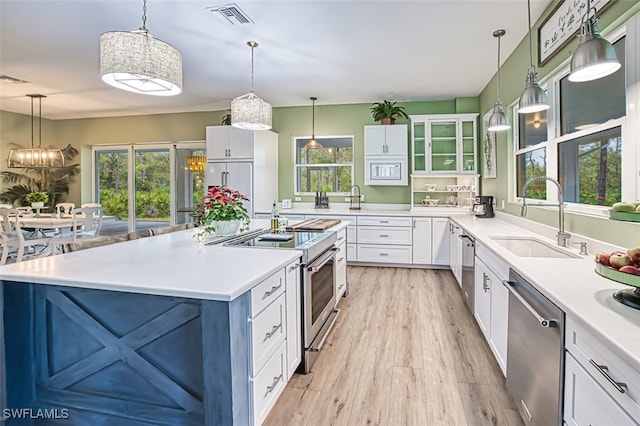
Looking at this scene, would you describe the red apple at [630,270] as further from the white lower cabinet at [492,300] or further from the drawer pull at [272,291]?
the drawer pull at [272,291]

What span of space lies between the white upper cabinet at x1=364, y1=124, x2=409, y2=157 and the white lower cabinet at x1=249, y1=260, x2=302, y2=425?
4.06 m

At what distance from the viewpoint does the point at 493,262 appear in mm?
Answer: 2387

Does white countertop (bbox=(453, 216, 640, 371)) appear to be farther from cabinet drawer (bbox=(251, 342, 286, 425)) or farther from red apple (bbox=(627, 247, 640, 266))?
cabinet drawer (bbox=(251, 342, 286, 425))

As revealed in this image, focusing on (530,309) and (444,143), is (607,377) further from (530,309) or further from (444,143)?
(444,143)

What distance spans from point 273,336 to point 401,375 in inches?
41.1

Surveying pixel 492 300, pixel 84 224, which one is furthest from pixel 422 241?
pixel 84 224

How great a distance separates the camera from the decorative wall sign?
2.31 meters

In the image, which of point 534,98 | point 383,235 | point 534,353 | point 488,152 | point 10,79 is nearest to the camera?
point 534,353

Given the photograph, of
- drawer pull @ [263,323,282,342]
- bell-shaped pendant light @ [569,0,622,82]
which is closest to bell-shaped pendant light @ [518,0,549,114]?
bell-shaped pendant light @ [569,0,622,82]

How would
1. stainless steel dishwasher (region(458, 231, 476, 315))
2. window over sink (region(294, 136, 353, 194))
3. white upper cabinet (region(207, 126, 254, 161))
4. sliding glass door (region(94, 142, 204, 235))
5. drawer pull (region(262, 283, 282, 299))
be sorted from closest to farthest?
drawer pull (region(262, 283, 282, 299)), stainless steel dishwasher (region(458, 231, 476, 315)), white upper cabinet (region(207, 126, 254, 161)), window over sink (region(294, 136, 353, 194)), sliding glass door (region(94, 142, 204, 235))

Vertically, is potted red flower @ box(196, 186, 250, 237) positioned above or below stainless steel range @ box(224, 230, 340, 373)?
above

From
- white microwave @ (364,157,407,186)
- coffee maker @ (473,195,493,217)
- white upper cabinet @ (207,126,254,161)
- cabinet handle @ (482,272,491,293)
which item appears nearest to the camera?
cabinet handle @ (482,272,491,293)

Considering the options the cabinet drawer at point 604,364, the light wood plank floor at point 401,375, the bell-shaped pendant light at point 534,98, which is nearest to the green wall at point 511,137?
the bell-shaped pendant light at point 534,98

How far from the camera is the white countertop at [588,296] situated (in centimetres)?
97
